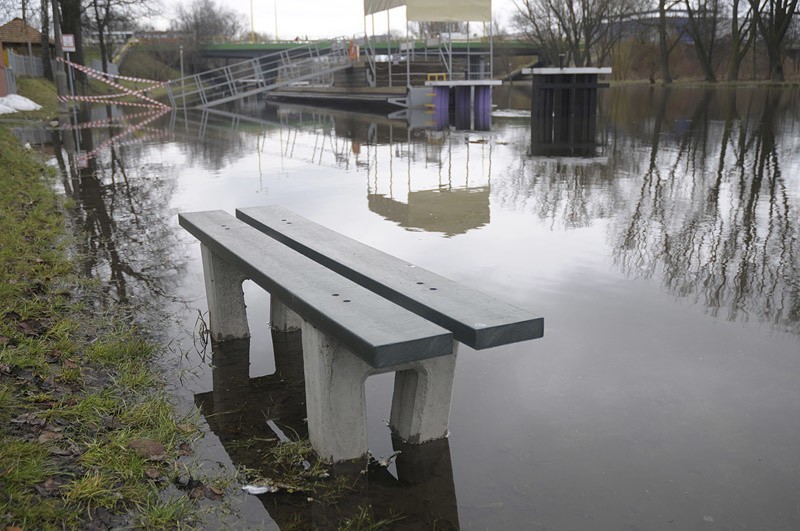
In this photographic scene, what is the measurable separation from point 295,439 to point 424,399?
1.99ft

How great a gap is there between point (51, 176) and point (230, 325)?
8.18m

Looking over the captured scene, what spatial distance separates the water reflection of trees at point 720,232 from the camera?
17.9ft

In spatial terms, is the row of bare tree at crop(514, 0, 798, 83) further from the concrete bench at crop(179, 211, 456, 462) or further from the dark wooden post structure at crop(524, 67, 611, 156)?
the concrete bench at crop(179, 211, 456, 462)

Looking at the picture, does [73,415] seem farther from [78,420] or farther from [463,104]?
[463,104]

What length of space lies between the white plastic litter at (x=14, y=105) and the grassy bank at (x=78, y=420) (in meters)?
22.2

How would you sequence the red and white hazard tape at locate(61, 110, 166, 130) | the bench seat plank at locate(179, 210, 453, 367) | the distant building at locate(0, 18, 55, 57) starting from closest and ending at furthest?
the bench seat plank at locate(179, 210, 453, 367)
the red and white hazard tape at locate(61, 110, 166, 130)
the distant building at locate(0, 18, 55, 57)

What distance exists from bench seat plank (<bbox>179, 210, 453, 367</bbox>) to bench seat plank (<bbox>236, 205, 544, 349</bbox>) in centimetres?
12

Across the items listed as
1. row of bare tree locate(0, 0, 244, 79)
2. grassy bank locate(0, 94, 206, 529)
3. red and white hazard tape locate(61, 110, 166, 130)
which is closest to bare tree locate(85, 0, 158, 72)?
row of bare tree locate(0, 0, 244, 79)

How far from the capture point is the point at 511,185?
34.8 ft

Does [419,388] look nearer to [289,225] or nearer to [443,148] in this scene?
[289,225]

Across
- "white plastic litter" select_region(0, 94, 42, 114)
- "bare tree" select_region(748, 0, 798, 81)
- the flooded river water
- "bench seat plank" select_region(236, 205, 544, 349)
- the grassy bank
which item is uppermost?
"bare tree" select_region(748, 0, 798, 81)

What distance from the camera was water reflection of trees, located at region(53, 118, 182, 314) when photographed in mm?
6031

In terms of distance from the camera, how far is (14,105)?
26688mm

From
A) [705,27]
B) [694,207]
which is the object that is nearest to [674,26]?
[705,27]
